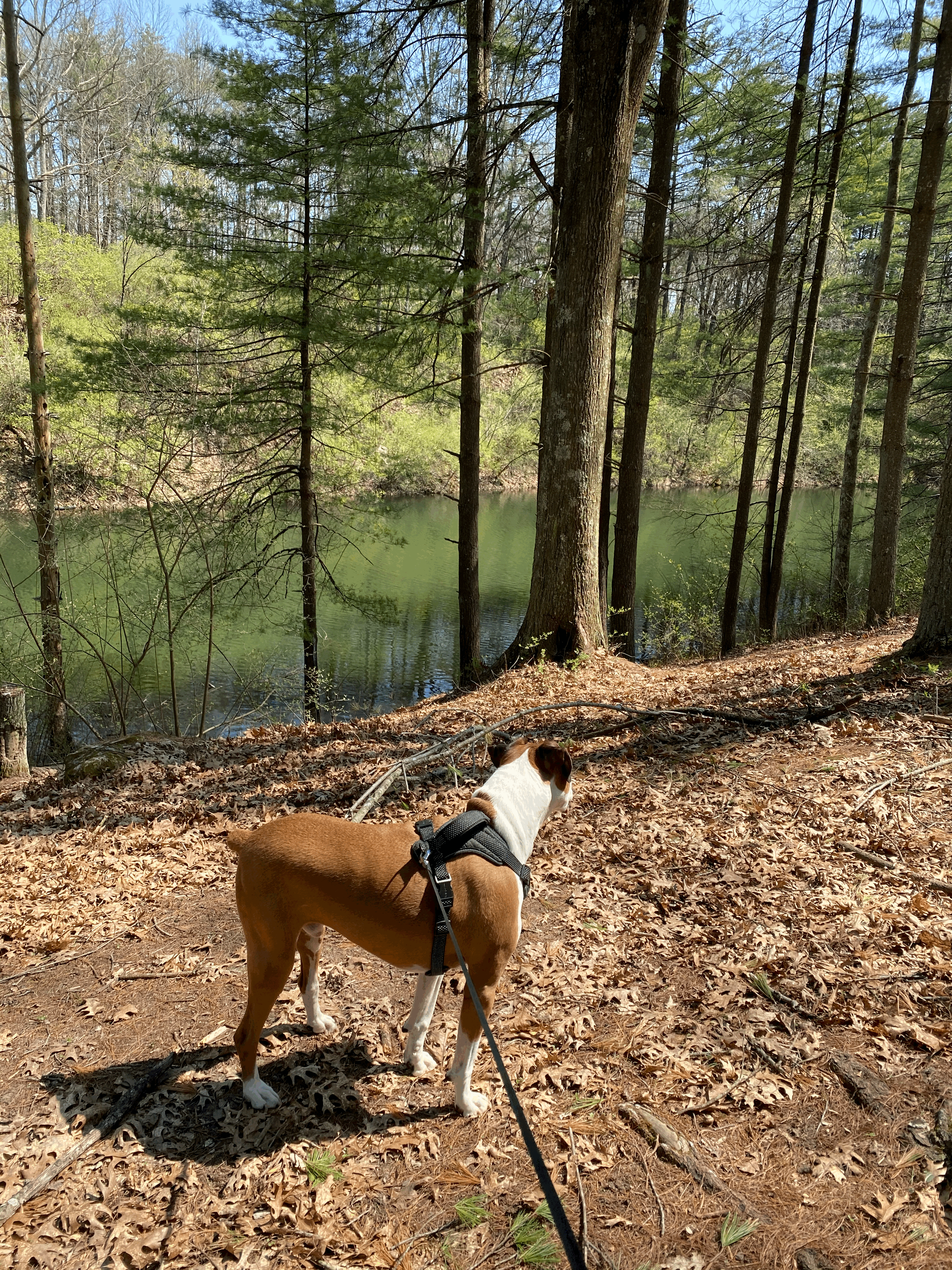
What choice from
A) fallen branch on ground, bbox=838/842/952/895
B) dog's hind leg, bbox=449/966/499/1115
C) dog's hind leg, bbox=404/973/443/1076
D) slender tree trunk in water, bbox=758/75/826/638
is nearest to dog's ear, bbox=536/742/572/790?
dog's hind leg, bbox=449/966/499/1115

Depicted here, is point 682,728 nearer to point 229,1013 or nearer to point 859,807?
point 859,807

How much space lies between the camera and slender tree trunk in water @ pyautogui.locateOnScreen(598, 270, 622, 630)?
9523 millimetres

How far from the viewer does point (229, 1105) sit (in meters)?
3.14

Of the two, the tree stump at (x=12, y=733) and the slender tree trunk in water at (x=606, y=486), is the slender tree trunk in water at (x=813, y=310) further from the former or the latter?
the tree stump at (x=12, y=733)

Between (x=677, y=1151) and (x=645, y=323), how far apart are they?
11.7m

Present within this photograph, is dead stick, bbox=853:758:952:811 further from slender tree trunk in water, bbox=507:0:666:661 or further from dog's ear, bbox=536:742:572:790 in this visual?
slender tree trunk in water, bbox=507:0:666:661

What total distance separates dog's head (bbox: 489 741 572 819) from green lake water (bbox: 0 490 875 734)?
7315 mm

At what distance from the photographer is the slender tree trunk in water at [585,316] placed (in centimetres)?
775

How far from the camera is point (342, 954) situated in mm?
4160

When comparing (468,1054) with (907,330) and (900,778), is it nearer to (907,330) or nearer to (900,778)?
(900,778)

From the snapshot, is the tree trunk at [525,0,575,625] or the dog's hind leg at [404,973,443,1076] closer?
the dog's hind leg at [404,973,443,1076]

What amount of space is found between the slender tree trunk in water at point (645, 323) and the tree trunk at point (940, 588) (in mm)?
4036

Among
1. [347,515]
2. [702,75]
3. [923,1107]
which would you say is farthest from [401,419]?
[923,1107]

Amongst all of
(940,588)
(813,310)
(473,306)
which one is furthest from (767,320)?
(940,588)
